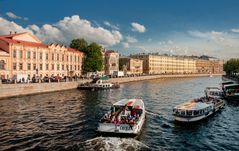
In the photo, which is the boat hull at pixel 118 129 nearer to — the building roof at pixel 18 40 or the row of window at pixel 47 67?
the row of window at pixel 47 67

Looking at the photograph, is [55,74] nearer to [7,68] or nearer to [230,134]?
[7,68]

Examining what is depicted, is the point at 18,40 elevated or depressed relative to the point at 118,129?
elevated

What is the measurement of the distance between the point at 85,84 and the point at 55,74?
13790 mm

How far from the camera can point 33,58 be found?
3369 inches

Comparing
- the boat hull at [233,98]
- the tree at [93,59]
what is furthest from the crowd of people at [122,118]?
the tree at [93,59]

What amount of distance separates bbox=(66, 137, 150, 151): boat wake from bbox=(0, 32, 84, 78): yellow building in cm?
5558

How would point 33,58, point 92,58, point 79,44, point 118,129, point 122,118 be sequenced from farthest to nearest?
point 79,44 < point 92,58 < point 33,58 < point 122,118 < point 118,129

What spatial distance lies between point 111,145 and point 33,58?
66.5 meters

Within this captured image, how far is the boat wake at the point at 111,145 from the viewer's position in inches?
981

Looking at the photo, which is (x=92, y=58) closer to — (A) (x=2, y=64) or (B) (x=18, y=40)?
(B) (x=18, y=40)

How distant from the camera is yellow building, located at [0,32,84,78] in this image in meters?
77.1

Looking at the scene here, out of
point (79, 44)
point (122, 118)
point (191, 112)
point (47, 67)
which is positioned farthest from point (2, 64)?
point (191, 112)

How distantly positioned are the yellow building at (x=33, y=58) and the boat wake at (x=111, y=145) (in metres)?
55.6

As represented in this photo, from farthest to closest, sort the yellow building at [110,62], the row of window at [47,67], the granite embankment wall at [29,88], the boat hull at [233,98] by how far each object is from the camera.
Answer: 1. the yellow building at [110,62]
2. the row of window at [47,67]
3. the boat hull at [233,98]
4. the granite embankment wall at [29,88]
